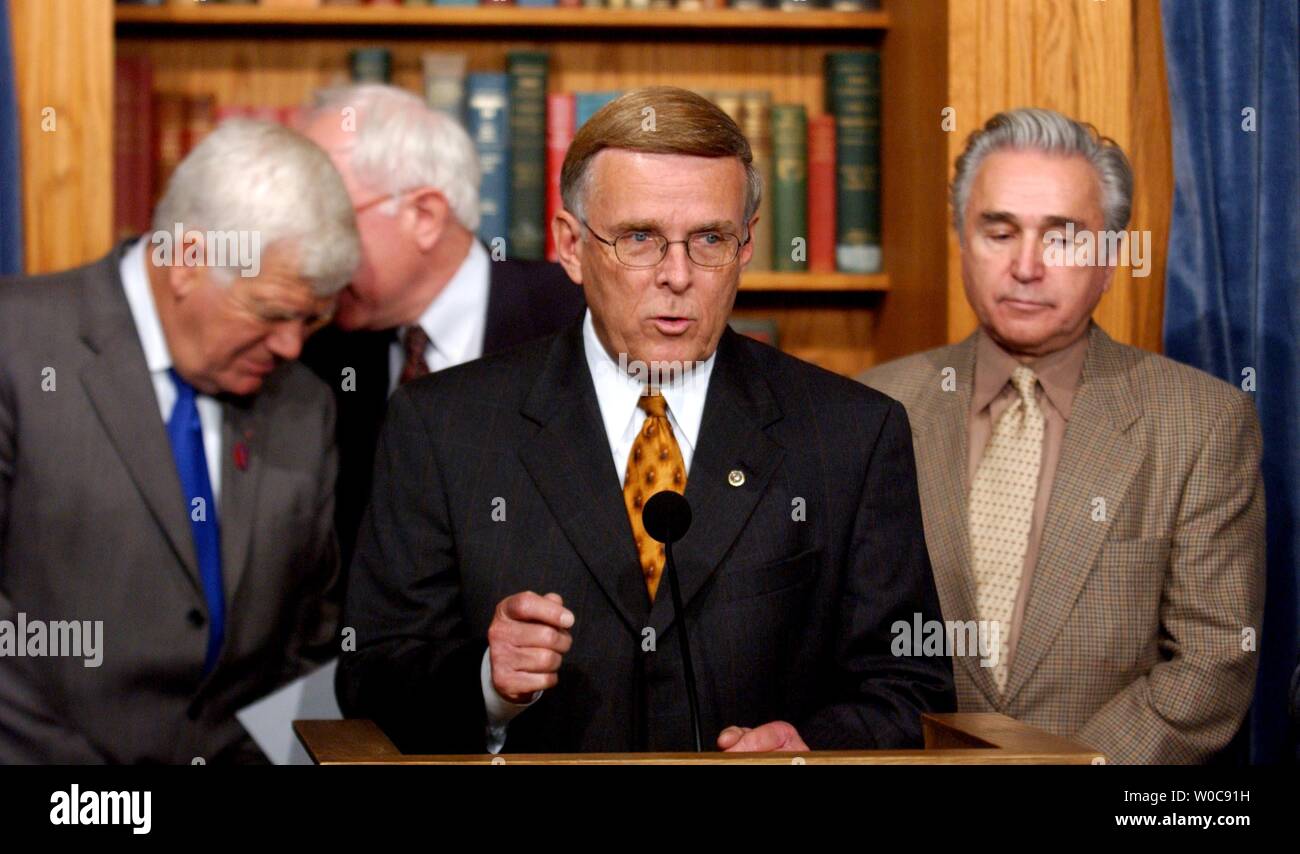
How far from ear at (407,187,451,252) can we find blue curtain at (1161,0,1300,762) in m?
1.34

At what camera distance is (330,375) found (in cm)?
285

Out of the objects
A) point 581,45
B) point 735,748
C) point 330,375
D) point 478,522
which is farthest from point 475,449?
point 581,45

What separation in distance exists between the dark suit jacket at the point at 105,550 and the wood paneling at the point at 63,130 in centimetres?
68

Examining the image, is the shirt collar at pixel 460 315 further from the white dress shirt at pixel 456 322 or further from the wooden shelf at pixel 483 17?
the wooden shelf at pixel 483 17

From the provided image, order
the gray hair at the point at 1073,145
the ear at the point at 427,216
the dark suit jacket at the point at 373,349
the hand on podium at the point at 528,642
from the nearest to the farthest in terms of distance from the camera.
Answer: the hand on podium at the point at 528,642 → the gray hair at the point at 1073,145 → the dark suit jacket at the point at 373,349 → the ear at the point at 427,216

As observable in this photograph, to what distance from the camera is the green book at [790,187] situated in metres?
3.33

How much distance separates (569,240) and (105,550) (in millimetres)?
856

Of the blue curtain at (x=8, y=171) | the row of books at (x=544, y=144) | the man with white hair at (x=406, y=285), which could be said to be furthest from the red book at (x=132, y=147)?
the man with white hair at (x=406, y=285)

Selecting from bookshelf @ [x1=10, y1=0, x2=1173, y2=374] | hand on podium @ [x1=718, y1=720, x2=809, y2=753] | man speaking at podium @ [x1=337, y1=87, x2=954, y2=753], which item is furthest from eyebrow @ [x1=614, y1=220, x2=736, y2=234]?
bookshelf @ [x1=10, y1=0, x2=1173, y2=374]

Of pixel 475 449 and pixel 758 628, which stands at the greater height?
pixel 475 449

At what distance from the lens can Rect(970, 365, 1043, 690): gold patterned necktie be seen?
88.5 inches

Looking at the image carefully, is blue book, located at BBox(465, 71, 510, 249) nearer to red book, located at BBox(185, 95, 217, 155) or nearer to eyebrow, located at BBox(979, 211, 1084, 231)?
red book, located at BBox(185, 95, 217, 155)
